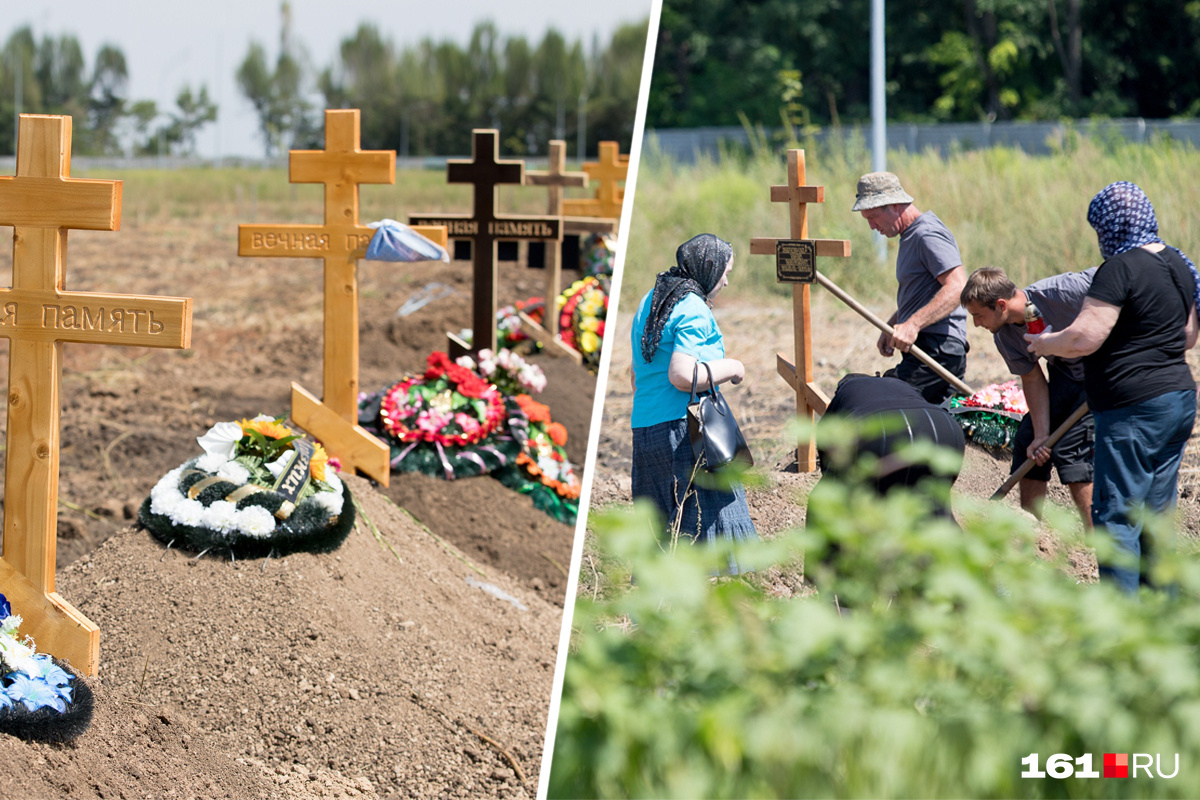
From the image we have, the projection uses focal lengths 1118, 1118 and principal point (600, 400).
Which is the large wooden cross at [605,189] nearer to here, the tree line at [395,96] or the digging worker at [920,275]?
the digging worker at [920,275]

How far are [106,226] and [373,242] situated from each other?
66.2 inches

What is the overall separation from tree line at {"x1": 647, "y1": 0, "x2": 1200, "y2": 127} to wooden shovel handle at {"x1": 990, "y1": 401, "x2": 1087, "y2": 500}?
18.4 metres

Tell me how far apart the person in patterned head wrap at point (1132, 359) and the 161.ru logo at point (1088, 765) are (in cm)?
147

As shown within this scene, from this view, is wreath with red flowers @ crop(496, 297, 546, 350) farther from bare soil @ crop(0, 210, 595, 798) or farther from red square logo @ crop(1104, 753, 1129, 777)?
red square logo @ crop(1104, 753, 1129, 777)

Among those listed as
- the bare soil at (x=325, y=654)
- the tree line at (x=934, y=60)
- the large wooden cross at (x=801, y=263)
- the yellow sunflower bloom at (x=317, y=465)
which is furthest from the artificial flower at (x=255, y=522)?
the tree line at (x=934, y=60)

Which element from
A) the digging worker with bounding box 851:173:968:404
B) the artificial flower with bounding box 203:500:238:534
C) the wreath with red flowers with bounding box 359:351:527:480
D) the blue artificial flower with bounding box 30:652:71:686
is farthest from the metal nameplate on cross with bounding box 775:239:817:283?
the blue artificial flower with bounding box 30:652:71:686

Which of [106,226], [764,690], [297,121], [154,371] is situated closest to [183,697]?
[106,226]

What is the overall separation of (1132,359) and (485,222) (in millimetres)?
4126

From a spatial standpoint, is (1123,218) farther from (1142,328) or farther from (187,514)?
(187,514)

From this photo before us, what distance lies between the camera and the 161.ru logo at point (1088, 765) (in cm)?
199

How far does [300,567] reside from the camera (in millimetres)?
4191

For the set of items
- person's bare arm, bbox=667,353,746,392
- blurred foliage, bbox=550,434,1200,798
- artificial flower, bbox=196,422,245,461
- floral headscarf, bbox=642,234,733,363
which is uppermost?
floral headscarf, bbox=642,234,733,363

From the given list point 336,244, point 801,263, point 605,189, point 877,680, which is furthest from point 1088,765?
point 605,189

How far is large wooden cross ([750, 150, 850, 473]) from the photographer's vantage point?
4.66m
